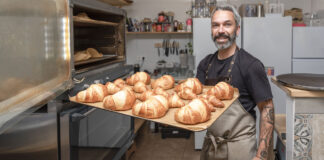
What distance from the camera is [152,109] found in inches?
46.8

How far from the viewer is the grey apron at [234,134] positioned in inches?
67.1

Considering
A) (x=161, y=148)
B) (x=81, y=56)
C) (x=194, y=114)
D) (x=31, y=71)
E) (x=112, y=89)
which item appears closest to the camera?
(x=31, y=71)

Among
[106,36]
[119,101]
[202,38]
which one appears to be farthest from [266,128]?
[202,38]

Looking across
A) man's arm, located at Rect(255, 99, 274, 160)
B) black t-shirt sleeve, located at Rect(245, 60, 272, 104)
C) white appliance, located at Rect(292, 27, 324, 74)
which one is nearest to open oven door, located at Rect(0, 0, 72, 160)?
black t-shirt sleeve, located at Rect(245, 60, 272, 104)

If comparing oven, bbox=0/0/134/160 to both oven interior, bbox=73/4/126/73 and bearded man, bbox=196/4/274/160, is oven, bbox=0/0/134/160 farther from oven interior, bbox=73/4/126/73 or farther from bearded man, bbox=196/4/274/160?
bearded man, bbox=196/4/274/160

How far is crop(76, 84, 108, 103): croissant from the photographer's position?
1.39m

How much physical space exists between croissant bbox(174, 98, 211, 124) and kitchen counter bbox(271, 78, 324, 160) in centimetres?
74

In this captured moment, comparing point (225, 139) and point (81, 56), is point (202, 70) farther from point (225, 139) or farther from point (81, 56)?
point (81, 56)

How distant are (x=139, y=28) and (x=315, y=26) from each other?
8.11 ft

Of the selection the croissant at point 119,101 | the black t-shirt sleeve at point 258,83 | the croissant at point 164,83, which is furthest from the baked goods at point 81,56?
the black t-shirt sleeve at point 258,83

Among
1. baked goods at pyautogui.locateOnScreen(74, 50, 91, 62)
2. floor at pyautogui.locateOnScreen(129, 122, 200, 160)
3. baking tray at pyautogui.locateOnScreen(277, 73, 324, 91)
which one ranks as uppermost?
baked goods at pyautogui.locateOnScreen(74, 50, 91, 62)

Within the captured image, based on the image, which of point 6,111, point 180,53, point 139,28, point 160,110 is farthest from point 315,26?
point 6,111

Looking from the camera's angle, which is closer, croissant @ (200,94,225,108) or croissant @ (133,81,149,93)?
croissant @ (200,94,225,108)

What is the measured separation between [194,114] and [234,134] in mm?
704
